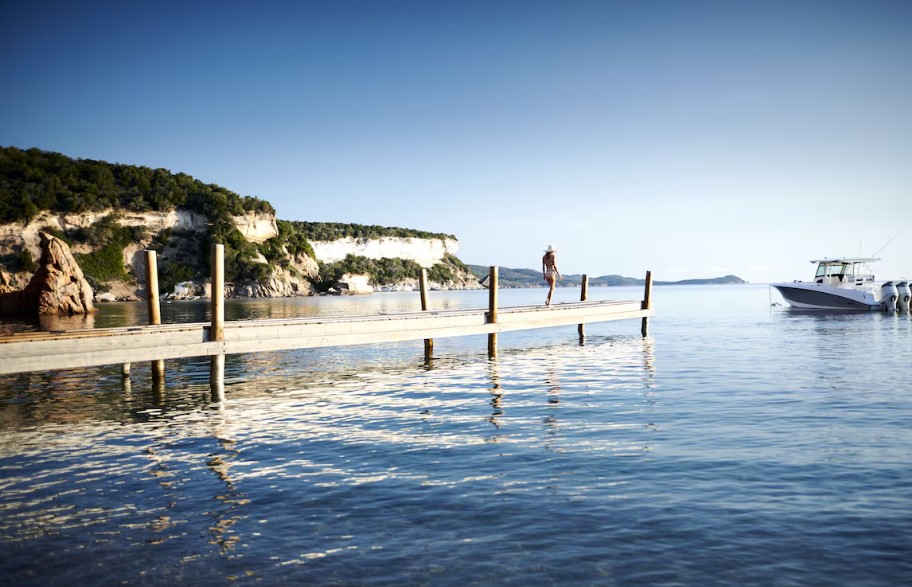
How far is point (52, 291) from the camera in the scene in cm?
5478

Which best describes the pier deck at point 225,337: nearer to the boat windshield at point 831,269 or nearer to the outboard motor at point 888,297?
the boat windshield at point 831,269

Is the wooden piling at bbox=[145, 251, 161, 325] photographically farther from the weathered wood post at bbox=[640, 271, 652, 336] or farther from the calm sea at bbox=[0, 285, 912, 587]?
the weathered wood post at bbox=[640, 271, 652, 336]

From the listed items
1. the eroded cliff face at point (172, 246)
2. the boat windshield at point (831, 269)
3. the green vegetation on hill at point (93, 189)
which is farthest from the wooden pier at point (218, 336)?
the green vegetation on hill at point (93, 189)

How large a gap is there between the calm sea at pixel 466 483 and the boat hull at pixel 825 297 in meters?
32.8

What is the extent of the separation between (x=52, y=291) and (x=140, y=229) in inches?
2735

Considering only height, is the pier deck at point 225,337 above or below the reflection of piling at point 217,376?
above

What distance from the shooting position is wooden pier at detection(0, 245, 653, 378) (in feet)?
40.1

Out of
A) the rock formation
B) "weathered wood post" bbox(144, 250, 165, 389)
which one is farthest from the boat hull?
the rock formation

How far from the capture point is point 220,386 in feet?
50.6

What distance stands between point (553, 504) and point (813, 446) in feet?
17.0

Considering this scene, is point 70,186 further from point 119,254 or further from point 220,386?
point 220,386

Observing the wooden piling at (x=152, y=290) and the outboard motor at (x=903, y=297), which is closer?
the wooden piling at (x=152, y=290)

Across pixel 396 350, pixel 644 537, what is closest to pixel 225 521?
pixel 644 537

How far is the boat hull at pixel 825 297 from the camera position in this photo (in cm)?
4506
